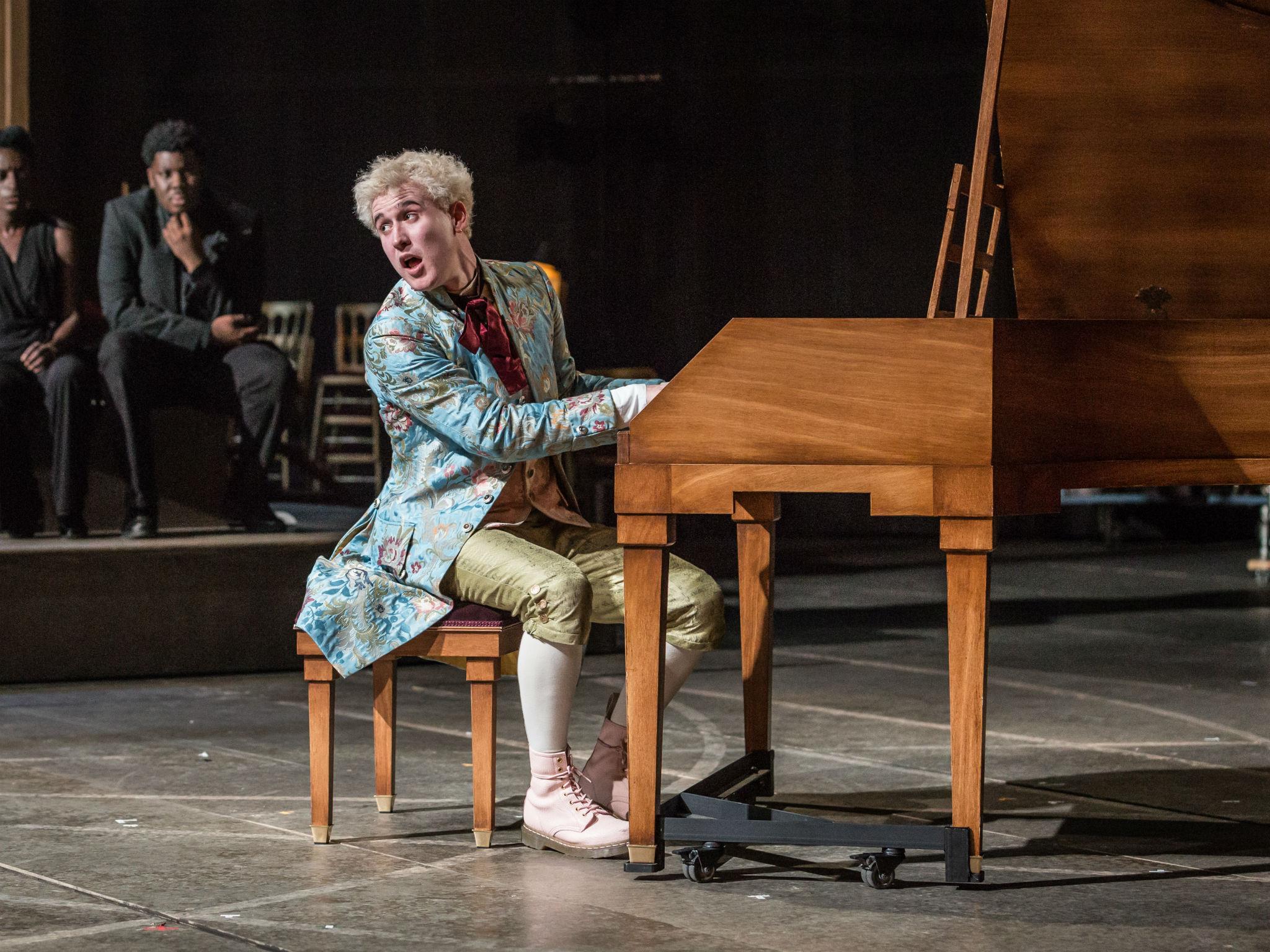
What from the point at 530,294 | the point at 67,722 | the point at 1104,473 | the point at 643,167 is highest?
the point at 643,167

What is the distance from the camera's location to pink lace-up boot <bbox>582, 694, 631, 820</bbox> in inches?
137

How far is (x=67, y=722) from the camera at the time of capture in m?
4.86

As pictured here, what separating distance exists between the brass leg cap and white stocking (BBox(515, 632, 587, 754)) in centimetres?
26

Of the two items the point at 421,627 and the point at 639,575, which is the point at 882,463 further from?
the point at 421,627

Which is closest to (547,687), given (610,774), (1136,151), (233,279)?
(610,774)

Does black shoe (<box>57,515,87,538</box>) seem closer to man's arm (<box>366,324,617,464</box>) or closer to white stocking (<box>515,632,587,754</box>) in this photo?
man's arm (<box>366,324,617,464</box>)

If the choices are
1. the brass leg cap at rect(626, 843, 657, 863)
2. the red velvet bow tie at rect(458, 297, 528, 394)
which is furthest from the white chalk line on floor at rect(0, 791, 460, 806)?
the red velvet bow tie at rect(458, 297, 528, 394)

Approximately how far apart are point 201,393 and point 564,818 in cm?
296

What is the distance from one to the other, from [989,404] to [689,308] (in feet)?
17.9

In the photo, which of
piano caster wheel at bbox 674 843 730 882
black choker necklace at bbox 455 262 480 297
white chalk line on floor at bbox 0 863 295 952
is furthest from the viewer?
black choker necklace at bbox 455 262 480 297

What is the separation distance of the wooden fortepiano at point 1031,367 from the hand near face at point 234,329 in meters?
3.07

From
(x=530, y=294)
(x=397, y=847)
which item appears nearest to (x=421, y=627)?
(x=397, y=847)

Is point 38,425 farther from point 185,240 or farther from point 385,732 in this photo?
point 385,732

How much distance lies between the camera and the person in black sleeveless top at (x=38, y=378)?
18.5ft
